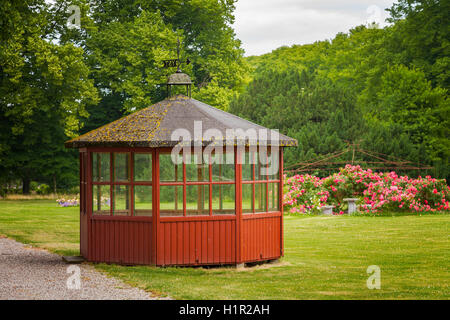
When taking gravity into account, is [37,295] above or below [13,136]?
below

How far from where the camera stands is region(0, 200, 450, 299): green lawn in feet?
36.0

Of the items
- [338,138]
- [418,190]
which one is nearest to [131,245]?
[418,190]

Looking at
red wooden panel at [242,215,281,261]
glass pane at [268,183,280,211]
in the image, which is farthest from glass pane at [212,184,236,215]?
glass pane at [268,183,280,211]

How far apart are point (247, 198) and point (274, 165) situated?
1.04 m

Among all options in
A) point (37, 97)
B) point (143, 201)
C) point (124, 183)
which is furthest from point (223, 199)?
point (37, 97)

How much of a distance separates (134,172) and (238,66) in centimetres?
3376

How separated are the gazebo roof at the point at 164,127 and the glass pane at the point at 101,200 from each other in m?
0.93

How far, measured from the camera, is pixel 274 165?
46.8 ft

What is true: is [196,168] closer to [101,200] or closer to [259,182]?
[259,182]

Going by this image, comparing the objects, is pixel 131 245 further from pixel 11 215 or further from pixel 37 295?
pixel 11 215

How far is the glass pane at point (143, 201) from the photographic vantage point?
13297 mm

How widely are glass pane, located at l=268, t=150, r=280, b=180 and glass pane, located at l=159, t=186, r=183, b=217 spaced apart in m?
2.07

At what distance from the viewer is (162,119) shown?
45.2 feet
